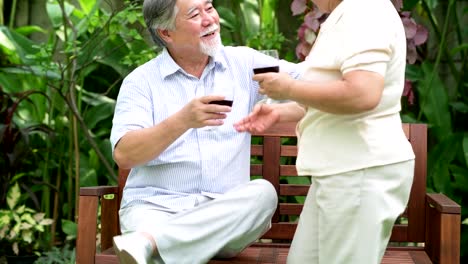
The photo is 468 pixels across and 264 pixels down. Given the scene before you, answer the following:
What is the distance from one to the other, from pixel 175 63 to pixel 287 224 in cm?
74

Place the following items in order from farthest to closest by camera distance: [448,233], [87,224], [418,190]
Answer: [418,190] → [87,224] → [448,233]

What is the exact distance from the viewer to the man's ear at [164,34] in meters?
3.27

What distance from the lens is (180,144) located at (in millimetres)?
3162

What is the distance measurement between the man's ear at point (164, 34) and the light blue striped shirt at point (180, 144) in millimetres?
72

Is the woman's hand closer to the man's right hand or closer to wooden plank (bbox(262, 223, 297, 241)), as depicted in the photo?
the man's right hand

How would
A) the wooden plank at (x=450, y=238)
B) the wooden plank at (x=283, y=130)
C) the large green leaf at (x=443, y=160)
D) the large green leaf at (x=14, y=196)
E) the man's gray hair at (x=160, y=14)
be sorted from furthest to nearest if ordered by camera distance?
the large green leaf at (x=14, y=196), the large green leaf at (x=443, y=160), the wooden plank at (x=283, y=130), the man's gray hair at (x=160, y=14), the wooden plank at (x=450, y=238)

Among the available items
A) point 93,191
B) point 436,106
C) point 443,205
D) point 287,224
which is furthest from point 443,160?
point 93,191

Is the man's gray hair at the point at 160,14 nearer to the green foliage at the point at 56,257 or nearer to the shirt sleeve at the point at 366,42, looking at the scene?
the shirt sleeve at the point at 366,42

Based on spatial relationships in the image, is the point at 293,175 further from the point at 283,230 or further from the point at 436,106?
the point at 436,106

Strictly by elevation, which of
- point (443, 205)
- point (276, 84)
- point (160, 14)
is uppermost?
point (160, 14)

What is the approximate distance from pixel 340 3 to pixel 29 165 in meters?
3.04

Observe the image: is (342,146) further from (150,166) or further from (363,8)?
(150,166)

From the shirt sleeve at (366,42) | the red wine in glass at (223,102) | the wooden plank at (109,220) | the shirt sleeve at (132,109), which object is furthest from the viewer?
the wooden plank at (109,220)

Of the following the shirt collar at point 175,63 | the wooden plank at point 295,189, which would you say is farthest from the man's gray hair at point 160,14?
the wooden plank at point 295,189
